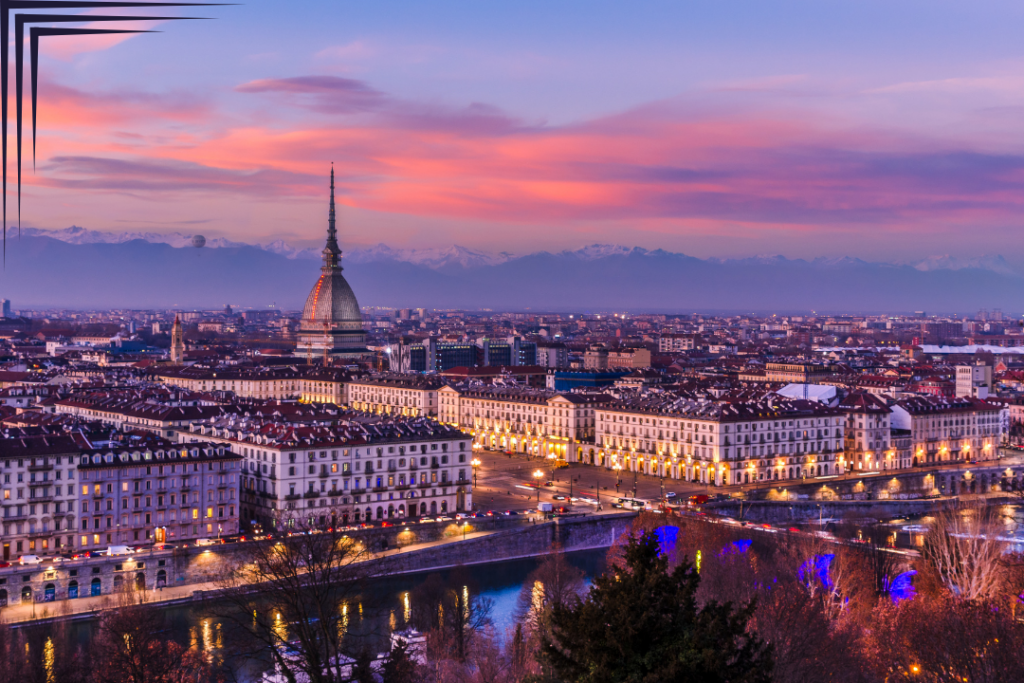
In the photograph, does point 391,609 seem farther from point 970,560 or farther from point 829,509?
point 829,509

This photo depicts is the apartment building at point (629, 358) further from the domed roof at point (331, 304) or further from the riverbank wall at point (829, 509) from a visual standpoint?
the riverbank wall at point (829, 509)

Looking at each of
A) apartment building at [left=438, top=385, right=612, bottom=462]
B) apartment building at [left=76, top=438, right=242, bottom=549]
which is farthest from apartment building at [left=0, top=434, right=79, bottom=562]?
apartment building at [left=438, top=385, right=612, bottom=462]

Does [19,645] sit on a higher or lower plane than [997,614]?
lower

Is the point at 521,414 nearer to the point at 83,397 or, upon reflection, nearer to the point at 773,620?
the point at 83,397

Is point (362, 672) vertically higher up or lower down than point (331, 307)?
lower down

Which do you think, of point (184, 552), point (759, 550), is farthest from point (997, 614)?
point (184, 552)

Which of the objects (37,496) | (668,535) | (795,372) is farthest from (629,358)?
(37,496)

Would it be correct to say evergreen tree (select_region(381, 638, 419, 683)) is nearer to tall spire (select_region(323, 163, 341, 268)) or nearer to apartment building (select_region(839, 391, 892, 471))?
apartment building (select_region(839, 391, 892, 471))

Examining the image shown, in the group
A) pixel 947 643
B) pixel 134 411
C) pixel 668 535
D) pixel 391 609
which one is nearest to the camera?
pixel 947 643
